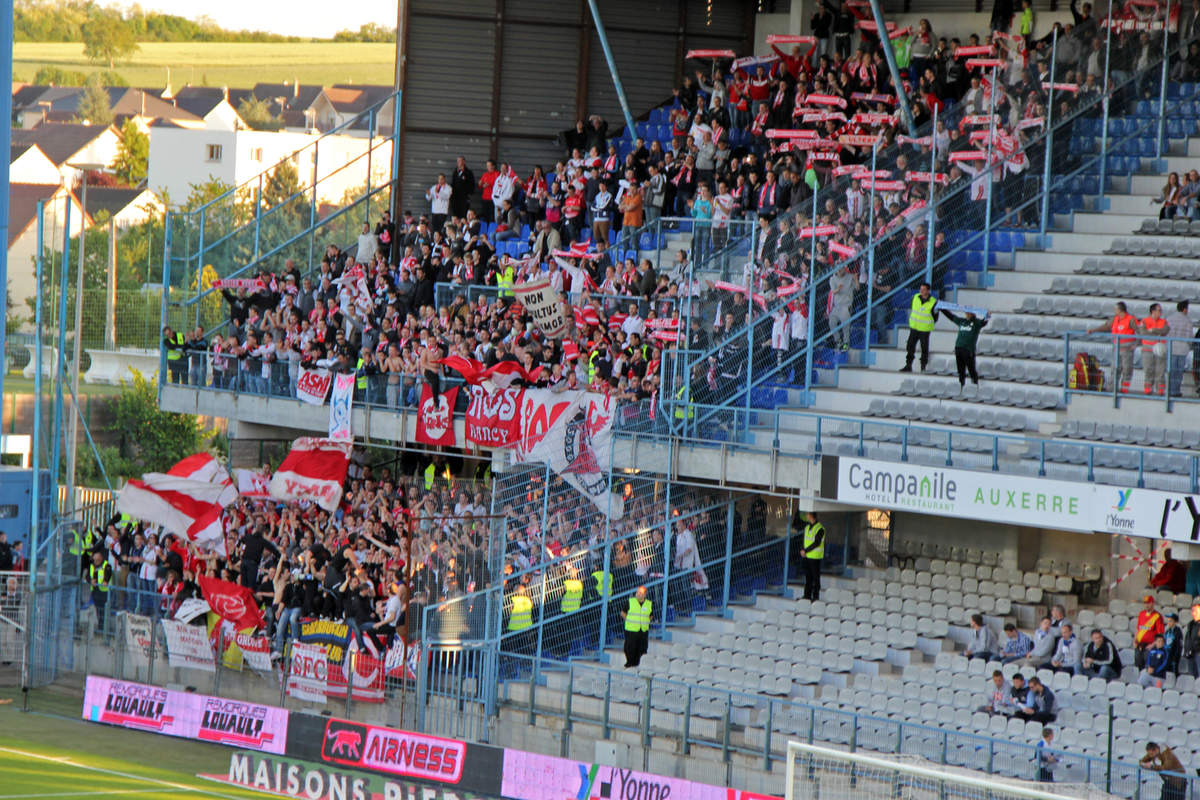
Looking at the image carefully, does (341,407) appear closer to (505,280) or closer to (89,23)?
(505,280)

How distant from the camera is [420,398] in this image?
2895 centimetres

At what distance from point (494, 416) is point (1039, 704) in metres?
10.5

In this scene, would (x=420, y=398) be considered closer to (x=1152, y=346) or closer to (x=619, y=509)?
(x=619, y=509)

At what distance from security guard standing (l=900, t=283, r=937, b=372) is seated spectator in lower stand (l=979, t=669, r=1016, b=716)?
18.9 ft

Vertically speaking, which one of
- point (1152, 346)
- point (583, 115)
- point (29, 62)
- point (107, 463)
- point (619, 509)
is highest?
point (29, 62)

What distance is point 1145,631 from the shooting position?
21.2 meters

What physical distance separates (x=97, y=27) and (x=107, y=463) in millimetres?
87909

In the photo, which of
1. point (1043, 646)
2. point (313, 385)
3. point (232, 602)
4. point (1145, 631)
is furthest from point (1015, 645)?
point (313, 385)

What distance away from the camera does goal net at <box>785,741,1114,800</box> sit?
57.0 ft

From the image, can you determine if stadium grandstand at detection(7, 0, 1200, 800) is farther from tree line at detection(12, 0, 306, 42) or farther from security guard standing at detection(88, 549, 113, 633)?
tree line at detection(12, 0, 306, 42)

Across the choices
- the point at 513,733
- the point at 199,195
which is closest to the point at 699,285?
the point at 513,733

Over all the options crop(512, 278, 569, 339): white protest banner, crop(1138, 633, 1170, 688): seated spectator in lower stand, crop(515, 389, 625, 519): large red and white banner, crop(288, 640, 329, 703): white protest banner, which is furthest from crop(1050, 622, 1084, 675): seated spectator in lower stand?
crop(512, 278, 569, 339): white protest banner

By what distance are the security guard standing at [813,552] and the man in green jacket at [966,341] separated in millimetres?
2891

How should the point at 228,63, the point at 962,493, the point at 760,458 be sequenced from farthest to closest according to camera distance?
1. the point at 228,63
2. the point at 760,458
3. the point at 962,493
